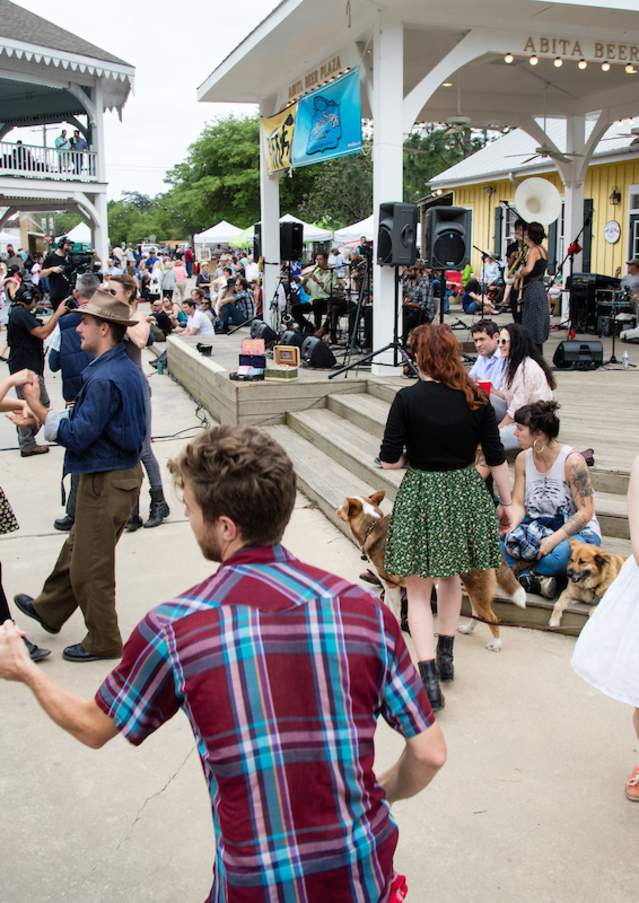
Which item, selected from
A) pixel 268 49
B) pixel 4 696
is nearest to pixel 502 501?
pixel 4 696

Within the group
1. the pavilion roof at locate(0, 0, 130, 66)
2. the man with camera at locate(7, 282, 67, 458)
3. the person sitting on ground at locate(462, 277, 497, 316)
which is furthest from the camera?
the pavilion roof at locate(0, 0, 130, 66)

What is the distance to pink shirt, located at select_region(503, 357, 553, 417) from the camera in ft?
20.5

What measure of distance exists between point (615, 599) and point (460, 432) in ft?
3.54

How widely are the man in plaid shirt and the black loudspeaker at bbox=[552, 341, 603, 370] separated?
9135 millimetres

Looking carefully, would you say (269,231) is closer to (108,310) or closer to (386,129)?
(386,129)

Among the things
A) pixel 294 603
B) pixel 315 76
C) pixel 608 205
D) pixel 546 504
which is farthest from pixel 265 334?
pixel 294 603

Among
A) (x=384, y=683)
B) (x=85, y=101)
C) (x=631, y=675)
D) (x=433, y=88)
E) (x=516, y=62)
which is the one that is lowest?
(x=631, y=675)

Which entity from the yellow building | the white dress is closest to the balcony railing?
the yellow building

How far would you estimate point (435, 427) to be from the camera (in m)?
3.94

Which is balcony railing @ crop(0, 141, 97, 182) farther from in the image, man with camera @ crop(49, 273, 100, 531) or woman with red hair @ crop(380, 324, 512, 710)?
woman with red hair @ crop(380, 324, 512, 710)

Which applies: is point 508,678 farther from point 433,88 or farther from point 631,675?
point 433,88

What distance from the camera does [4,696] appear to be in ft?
14.2

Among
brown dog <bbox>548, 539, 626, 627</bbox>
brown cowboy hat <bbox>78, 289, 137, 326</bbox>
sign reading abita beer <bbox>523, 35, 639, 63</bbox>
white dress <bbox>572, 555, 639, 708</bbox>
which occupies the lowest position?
brown dog <bbox>548, 539, 626, 627</bbox>

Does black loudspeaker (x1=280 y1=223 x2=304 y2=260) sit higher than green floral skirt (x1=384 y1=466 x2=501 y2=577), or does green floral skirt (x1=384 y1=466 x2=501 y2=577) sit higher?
black loudspeaker (x1=280 y1=223 x2=304 y2=260)
